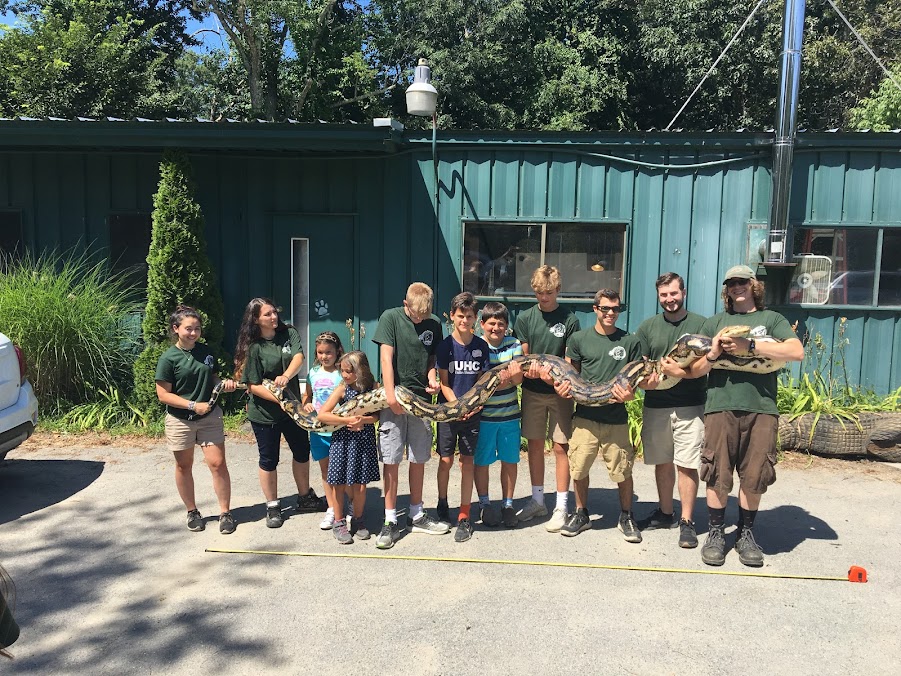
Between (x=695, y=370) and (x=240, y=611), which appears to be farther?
(x=695, y=370)

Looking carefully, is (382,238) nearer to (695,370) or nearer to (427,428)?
(427,428)

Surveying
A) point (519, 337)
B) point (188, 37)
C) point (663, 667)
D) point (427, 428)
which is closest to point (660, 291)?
point (519, 337)

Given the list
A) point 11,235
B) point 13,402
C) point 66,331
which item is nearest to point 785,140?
point 13,402

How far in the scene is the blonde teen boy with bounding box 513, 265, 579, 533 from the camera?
5180 millimetres

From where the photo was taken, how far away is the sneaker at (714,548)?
180 inches

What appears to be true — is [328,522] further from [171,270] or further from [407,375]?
[171,270]

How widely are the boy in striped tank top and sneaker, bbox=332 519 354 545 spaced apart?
1.06m

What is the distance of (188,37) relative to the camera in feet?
93.0

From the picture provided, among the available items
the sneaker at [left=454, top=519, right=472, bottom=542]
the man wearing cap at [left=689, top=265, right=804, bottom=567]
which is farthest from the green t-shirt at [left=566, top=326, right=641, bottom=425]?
the sneaker at [left=454, top=519, right=472, bottom=542]

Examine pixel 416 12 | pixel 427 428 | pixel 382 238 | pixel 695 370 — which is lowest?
pixel 427 428

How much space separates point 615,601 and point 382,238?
5928mm

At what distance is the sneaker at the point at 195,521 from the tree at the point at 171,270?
10.4 ft

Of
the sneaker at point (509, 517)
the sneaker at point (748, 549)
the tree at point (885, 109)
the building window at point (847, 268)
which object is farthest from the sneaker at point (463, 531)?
the tree at point (885, 109)

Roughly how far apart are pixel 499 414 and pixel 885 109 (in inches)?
687
